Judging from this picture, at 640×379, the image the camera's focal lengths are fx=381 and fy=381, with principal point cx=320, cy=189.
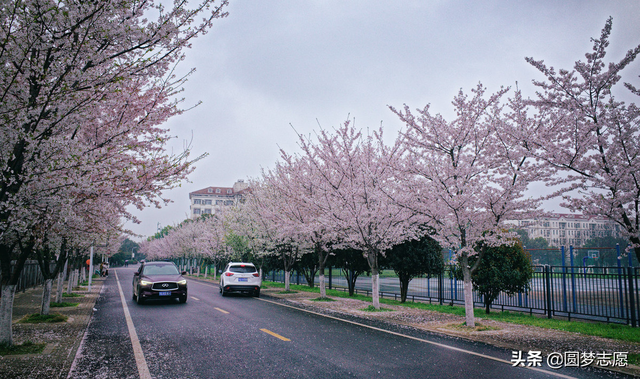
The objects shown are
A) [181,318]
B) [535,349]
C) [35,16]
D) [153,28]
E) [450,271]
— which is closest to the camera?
[35,16]

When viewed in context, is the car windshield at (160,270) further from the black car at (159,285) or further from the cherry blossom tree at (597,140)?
the cherry blossom tree at (597,140)

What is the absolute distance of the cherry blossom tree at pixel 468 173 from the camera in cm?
1066

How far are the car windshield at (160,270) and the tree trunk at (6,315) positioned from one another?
9.33 m

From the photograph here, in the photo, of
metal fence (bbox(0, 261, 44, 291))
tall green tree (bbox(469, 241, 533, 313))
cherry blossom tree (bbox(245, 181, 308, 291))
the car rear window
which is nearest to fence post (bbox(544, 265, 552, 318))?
tall green tree (bbox(469, 241, 533, 313))

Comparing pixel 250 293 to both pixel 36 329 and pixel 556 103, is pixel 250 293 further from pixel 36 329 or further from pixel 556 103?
pixel 556 103

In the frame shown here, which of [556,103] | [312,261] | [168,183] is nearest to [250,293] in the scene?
[312,261]

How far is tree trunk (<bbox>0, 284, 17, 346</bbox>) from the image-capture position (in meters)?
7.45

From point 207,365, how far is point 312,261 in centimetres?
2239

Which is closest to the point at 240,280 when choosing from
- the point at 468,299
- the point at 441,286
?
the point at 441,286

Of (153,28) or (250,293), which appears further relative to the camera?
(250,293)

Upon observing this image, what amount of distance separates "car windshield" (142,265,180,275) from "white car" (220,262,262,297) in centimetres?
329

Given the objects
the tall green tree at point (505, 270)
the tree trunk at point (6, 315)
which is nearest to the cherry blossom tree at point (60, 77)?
the tree trunk at point (6, 315)

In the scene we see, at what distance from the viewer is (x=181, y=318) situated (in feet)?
39.2

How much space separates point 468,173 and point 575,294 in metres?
6.26
